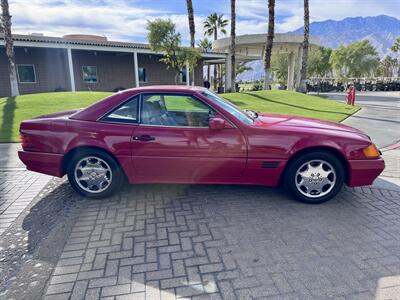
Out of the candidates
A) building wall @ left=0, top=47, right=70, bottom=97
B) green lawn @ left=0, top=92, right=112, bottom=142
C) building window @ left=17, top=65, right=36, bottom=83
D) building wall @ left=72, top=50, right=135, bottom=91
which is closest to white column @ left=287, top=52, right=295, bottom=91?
building wall @ left=72, top=50, right=135, bottom=91

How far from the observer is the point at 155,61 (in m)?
25.7

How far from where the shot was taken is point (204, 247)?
291 cm

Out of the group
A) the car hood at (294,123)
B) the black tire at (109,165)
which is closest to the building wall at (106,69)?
the black tire at (109,165)

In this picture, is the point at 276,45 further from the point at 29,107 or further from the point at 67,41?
the point at 29,107

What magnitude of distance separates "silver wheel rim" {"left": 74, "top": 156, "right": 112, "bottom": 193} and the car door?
44 centimetres

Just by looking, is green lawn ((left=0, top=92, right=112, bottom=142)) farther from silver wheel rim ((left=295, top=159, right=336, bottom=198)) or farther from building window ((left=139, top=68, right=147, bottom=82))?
building window ((left=139, top=68, right=147, bottom=82))

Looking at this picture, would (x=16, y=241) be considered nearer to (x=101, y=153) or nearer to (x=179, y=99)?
(x=101, y=153)

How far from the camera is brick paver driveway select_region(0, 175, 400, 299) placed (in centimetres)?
238

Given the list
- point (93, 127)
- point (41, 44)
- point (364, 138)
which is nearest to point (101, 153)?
point (93, 127)

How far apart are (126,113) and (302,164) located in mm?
2385

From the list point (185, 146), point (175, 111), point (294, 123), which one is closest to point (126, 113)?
point (175, 111)

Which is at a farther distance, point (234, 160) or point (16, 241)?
point (234, 160)

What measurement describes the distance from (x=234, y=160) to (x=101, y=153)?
176 cm

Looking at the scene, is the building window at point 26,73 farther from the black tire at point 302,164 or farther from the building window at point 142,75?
the black tire at point 302,164
